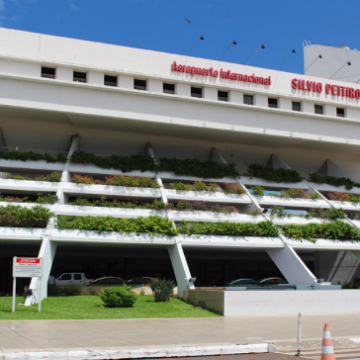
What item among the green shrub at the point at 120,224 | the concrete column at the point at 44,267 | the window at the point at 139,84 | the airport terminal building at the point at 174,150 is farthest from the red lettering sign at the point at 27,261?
the window at the point at 139,84

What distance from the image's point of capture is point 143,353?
9.42m

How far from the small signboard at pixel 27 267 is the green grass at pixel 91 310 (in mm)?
1466

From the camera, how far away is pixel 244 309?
1894 centimetres

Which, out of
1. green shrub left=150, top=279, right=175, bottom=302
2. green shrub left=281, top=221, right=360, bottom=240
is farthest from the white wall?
green shrub left=281, top=221, right=360, bottom=240

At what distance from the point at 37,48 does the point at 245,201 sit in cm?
1862

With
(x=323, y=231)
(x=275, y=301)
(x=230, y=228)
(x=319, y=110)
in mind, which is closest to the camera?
(x=275, y=301)

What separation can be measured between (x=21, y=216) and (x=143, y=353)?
15410 mm

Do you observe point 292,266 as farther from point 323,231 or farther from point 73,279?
point 73,279

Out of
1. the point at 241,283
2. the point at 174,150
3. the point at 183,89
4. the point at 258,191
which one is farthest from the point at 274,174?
the point at 183,89

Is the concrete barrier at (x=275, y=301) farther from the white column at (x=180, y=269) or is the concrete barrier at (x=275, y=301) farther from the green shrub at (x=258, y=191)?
the green shrub at (x=258, y=191)

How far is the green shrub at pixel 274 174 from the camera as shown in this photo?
111 feet

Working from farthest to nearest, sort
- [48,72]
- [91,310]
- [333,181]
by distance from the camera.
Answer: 1. [333,181]
2. [48,72]
3. [91,310]

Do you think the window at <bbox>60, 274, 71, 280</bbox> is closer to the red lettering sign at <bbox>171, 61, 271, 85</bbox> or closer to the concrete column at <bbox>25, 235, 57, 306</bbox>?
the concrete column at <bbox>25, 235, 57, 306</bbox>

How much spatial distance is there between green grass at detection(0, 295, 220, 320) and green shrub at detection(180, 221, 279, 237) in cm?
537
